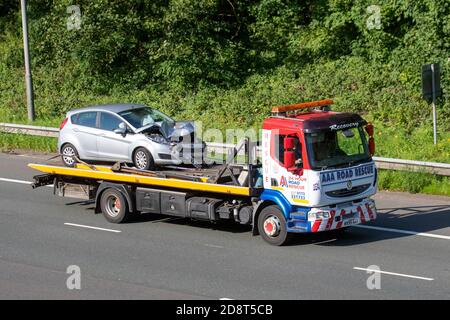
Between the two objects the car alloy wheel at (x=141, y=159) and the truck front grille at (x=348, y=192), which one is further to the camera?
the car alloy wheel at (x=141, y=159)

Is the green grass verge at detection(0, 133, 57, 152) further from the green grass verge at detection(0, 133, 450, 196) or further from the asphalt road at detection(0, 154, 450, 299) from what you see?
the green grass verge at detection(0, 133, 450, 196)

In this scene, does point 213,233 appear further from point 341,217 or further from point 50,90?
point 50,90

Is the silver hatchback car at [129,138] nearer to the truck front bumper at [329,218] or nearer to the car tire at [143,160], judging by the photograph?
the car tire at [143,160]

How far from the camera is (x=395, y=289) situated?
13102 mm

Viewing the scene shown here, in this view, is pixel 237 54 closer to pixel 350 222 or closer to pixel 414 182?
Answer: pixel 414 182

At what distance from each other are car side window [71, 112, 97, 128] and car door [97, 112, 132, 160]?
0.74 ft

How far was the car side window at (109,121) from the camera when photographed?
19781 millimetres

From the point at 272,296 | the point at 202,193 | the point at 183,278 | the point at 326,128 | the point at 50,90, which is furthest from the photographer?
the point at 50,90

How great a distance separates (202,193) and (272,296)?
430cm

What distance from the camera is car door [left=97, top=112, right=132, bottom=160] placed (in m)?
19.4

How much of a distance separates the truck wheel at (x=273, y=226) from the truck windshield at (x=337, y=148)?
1115mm

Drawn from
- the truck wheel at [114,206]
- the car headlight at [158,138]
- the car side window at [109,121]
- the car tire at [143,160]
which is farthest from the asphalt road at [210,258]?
the car side window at [109,121]

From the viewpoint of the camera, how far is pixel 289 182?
15.3 metres

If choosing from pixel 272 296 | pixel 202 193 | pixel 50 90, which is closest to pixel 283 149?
pixel 202 193
